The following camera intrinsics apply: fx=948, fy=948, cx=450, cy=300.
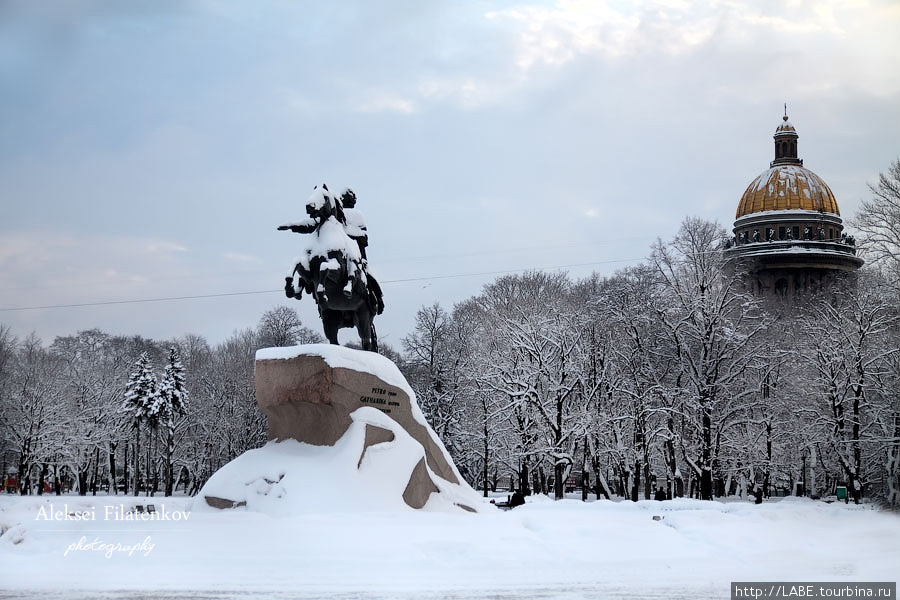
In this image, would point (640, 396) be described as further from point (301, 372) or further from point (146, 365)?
point (146, 365)

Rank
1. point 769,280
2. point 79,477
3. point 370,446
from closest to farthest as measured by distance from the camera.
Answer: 1. point 370,446
2. point 79,477
3. point 769,280

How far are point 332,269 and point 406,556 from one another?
8161 millimetres

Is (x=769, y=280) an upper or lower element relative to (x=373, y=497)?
upper

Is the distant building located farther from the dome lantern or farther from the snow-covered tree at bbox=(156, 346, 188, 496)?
the snow-covered tree at bbox=(156, 346, 188, 496)

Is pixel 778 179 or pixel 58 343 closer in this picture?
pixel 58 343

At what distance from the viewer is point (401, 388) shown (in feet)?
67.3

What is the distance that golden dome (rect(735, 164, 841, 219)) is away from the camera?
10081 centimetres

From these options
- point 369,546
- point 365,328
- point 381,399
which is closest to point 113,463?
point 365,328

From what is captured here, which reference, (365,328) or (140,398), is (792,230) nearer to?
(140,398)

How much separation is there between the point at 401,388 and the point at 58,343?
62200 mm

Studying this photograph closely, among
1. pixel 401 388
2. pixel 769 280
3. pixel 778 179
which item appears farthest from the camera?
pixel 778 179

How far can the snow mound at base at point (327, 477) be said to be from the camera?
17.2 metres

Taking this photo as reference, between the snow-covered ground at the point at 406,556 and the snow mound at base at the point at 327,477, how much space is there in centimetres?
44

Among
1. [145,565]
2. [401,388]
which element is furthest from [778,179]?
[145,565]
